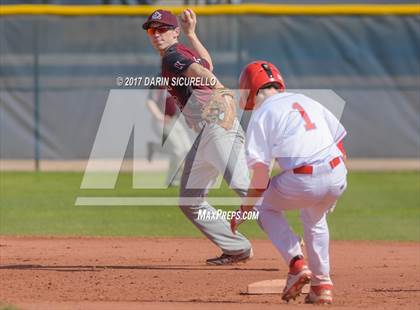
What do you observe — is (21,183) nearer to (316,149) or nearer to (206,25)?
(206,25)

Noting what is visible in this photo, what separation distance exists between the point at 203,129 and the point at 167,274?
53.8 inches

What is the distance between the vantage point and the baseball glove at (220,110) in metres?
8.91

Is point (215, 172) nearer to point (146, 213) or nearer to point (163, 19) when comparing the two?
point (163, 19)

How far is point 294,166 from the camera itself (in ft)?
22.4

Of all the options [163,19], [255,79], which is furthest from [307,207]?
[163,19]

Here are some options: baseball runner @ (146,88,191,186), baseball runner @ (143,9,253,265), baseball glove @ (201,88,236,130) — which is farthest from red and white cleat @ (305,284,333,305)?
baseball runner @ (146,88,191,186)

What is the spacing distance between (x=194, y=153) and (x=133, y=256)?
1643mm

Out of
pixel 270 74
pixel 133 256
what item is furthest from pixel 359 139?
pixel 270 74

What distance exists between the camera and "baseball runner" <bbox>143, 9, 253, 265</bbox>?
8.87 meters

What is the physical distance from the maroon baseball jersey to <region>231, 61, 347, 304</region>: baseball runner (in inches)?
64.8

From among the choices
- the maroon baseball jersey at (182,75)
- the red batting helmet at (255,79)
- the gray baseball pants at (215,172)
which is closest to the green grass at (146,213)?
the gray baseball pants at (215,172)

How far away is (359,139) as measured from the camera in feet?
60.5

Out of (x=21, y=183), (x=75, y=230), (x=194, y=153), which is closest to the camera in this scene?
(x=194, y=153)

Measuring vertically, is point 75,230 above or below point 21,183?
Answer: above
